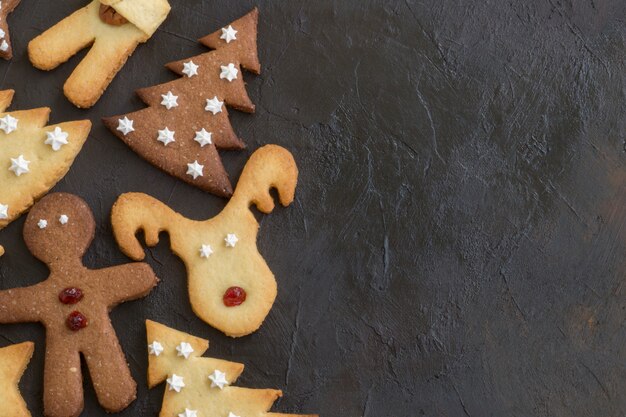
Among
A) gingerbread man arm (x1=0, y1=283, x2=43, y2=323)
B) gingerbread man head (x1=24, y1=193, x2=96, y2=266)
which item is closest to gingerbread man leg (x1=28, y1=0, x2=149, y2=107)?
gingerbread man head (x1=24, y1=193, x2=96, y2=266)

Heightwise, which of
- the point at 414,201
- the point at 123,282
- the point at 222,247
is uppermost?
the point at 414,201

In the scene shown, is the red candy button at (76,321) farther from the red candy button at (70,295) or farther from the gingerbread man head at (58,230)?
the gingerbread man head at (58,230)

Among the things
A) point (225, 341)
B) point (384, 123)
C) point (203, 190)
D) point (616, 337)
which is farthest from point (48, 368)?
point (616, 337)

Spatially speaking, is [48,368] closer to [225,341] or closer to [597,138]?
[225,341]

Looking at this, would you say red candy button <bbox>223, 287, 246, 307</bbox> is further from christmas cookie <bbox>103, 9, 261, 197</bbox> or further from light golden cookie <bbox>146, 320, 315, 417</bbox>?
christmas cookie <bbox>103, 9, 261, 197</bbox>

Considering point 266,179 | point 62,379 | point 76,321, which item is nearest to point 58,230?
point 76,321

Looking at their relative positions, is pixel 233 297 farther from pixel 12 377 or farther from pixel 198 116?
pixel 12 377

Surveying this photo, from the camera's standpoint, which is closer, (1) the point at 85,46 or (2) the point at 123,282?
(2) the point at 123,282
